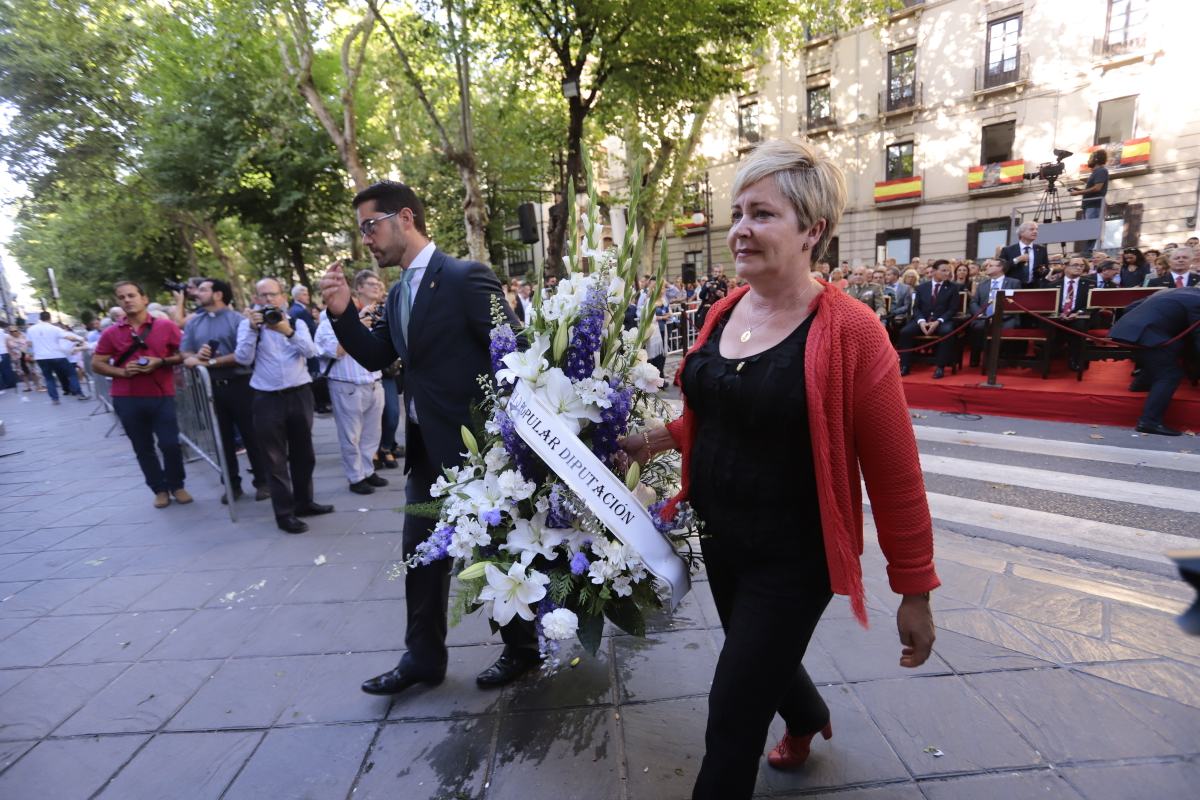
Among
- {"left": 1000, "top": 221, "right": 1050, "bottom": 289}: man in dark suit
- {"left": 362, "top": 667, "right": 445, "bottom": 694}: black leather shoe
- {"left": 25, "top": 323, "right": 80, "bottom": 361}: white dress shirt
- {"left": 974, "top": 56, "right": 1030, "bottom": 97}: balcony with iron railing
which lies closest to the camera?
{"left": 362, "top": 667, "right": 445, "bottom": 694}: black leather shoe

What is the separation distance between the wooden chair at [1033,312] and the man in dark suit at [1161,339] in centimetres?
138

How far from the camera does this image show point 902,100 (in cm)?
2314

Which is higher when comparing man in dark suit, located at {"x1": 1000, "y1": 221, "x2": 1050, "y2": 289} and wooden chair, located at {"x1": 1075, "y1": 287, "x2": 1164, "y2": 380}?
man in dark suit, located at {"x1": 1000, "y1": 221, "x2": 1050, "y2": 289}

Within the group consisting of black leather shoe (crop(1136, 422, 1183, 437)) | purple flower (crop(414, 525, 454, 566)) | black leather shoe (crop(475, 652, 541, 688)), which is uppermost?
purple flower (crop(414, 525, 454, 566))

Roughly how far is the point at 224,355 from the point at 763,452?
18.8ft

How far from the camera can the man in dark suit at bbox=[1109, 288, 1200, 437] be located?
631 centimetres

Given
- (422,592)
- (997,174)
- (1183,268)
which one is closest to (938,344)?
(1183,268)

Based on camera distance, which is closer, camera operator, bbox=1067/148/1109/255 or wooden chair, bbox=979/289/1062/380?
wooden chair, bbox=979/289/1062/380

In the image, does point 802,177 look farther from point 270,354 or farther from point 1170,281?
point 1170,281

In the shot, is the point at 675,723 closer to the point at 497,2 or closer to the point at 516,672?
the point at 516,672

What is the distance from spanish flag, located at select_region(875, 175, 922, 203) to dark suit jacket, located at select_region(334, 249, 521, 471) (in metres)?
24.9

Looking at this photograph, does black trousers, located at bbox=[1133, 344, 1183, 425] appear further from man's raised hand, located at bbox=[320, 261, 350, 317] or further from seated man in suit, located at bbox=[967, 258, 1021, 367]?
man's raised hand, located at bbox=[320, 261, 350, 317]

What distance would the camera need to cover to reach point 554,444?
171 centimetres


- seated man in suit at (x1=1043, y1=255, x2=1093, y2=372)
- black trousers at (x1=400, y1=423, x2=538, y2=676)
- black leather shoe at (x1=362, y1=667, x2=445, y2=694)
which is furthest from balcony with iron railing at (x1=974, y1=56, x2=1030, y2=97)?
black leather shoe at (x1=362, y1=667, x2=445, y2=694)
